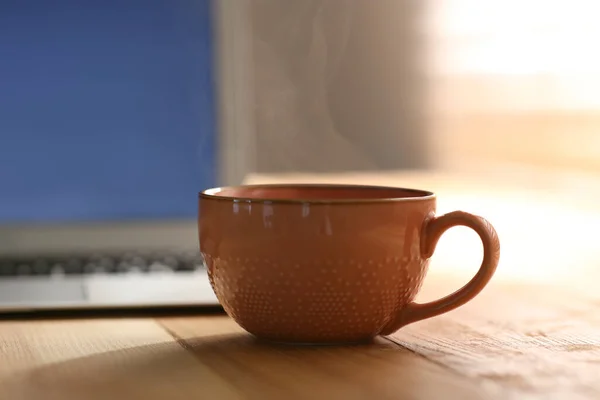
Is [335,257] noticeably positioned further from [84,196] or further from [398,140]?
[398,140]

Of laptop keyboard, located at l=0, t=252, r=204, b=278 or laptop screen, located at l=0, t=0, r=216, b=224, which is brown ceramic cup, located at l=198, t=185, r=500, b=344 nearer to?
laptop keyboard, located at l=0, t=252, r=204, b=278

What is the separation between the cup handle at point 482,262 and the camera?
0.51 m

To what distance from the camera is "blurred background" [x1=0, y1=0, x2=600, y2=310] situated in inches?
36.5

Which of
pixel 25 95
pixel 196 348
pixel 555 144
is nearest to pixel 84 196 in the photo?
pixel 25 95

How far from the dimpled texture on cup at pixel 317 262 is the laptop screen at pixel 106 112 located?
0.44 metres

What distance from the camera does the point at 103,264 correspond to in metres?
0.80

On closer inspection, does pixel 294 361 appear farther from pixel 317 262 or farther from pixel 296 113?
pixel 296 113

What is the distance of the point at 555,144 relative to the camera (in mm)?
1591

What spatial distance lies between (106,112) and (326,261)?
51 centimetres

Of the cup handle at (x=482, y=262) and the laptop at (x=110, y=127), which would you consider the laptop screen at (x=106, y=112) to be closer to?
the laptop at (x=110, y=127)

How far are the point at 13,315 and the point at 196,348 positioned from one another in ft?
0.56

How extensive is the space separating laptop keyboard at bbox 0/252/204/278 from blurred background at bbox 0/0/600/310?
0.06 meters

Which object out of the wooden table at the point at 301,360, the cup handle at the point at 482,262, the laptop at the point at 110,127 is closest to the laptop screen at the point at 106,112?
the laptop at the point at 110,127

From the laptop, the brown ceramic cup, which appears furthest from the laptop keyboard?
the brown ceramic cup
